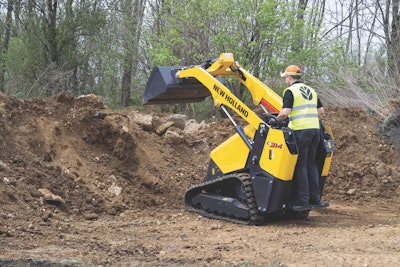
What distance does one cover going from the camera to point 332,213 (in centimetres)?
930

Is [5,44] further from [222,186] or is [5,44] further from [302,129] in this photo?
[302,129]

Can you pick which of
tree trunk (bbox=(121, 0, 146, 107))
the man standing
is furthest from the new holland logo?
tree trunk (bbox=(121, 0, 146, 107))

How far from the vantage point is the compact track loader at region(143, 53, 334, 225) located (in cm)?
777

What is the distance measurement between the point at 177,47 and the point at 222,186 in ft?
31.4

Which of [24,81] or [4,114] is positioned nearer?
[4,114]

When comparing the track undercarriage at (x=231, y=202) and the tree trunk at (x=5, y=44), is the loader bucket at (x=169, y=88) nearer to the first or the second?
the track undercarriage at (x=231, y=202)

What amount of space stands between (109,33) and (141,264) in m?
A: 16.5

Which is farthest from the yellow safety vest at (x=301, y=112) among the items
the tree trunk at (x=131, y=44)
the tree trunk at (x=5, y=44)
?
the tree trunk at (x=5, y=44)

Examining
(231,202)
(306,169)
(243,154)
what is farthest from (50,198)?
(306,169)

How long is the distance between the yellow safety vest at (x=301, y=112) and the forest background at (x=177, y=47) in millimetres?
5408

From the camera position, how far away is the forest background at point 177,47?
1623 cm

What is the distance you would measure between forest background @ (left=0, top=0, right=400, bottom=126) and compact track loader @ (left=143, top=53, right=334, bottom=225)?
5.09 m

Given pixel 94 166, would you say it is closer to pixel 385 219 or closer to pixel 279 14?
pixel 385 219

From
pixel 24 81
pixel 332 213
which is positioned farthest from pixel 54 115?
pixel 24 81
